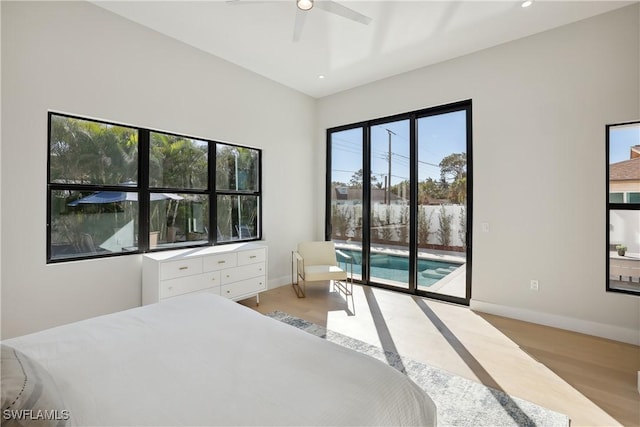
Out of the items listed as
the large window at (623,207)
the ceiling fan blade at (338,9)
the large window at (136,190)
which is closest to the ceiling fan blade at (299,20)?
the ceiling fan blade at (338,9)

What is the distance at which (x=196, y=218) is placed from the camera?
3.92m

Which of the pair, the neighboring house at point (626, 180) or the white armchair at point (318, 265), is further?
the white armchair at point (318, 265)

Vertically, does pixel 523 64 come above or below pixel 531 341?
above

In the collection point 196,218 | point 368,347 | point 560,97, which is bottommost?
point 368,347

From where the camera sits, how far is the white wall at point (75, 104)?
249cm

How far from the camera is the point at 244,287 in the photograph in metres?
3.84

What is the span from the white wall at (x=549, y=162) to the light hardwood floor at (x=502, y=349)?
1.09ft

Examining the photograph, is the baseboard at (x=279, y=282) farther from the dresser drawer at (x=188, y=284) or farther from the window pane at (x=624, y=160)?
the window pane at (x=624, y=160)

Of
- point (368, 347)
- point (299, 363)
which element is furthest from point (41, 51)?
point (368, 347)

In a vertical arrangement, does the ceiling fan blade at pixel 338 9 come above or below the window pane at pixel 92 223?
above

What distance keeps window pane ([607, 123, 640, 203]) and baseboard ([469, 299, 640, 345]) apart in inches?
49.6

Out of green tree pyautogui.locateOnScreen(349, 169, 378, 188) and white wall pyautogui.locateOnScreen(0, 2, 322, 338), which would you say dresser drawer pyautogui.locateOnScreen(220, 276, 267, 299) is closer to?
white wall pyautogui.locateOnScreen(0, 2, 322, 338)

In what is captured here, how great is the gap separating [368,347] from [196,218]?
8.55 feet

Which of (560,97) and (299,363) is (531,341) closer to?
(560,97)
